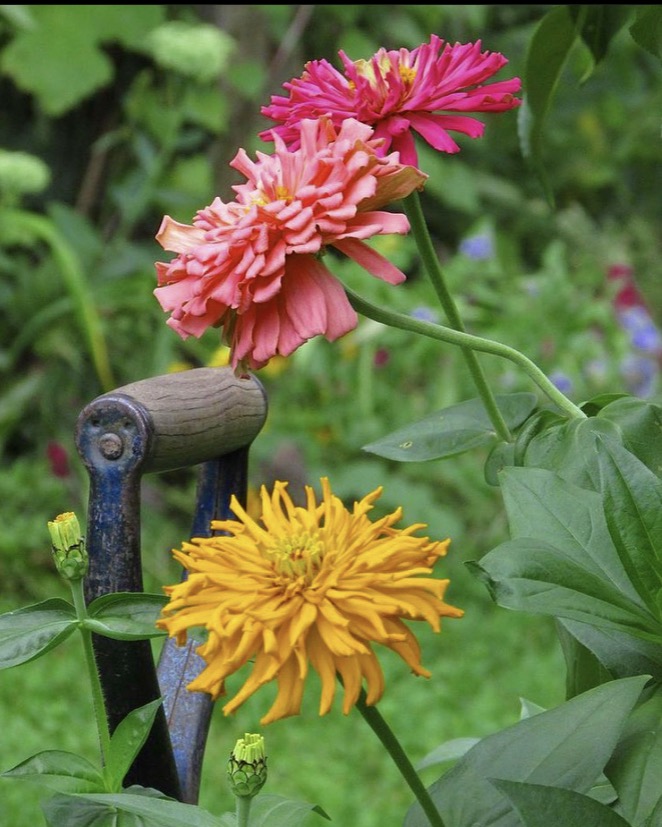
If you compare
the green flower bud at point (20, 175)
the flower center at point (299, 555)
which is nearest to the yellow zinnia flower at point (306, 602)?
the flower center at point (299, 555)

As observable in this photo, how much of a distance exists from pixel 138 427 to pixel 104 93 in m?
2.75

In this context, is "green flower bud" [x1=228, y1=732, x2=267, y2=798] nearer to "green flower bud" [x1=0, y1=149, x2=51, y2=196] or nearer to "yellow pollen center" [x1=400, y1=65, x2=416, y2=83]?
"yellow pollen center" [x1=400, y1=65, x2=416, y2=83]

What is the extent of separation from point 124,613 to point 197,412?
0.11 meters

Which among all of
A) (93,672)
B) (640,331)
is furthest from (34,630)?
(640,331)

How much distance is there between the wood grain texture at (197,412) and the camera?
1.72 feet

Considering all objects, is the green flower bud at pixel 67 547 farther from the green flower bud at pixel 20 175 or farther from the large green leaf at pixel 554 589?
the green flower bud at pixel 20 175

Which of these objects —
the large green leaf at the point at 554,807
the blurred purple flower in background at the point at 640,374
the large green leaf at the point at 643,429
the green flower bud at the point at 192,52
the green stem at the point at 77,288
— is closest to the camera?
the large green leaf at the point at 554,807

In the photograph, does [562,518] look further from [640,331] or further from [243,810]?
[640,331]

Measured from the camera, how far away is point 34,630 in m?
0.46

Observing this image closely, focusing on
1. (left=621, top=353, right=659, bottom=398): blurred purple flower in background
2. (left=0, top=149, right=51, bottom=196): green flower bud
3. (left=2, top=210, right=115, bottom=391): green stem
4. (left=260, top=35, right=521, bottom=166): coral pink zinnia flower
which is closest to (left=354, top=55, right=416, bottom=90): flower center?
(left=260, top=35, right=521, bottom=166): coral pink zinnia flower

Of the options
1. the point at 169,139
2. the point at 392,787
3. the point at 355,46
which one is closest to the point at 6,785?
the point at 392,787

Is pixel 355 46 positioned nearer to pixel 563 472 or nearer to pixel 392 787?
pixel 392 787

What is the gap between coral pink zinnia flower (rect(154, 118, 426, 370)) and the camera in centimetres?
43

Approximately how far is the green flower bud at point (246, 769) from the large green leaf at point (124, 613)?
0.19ft
